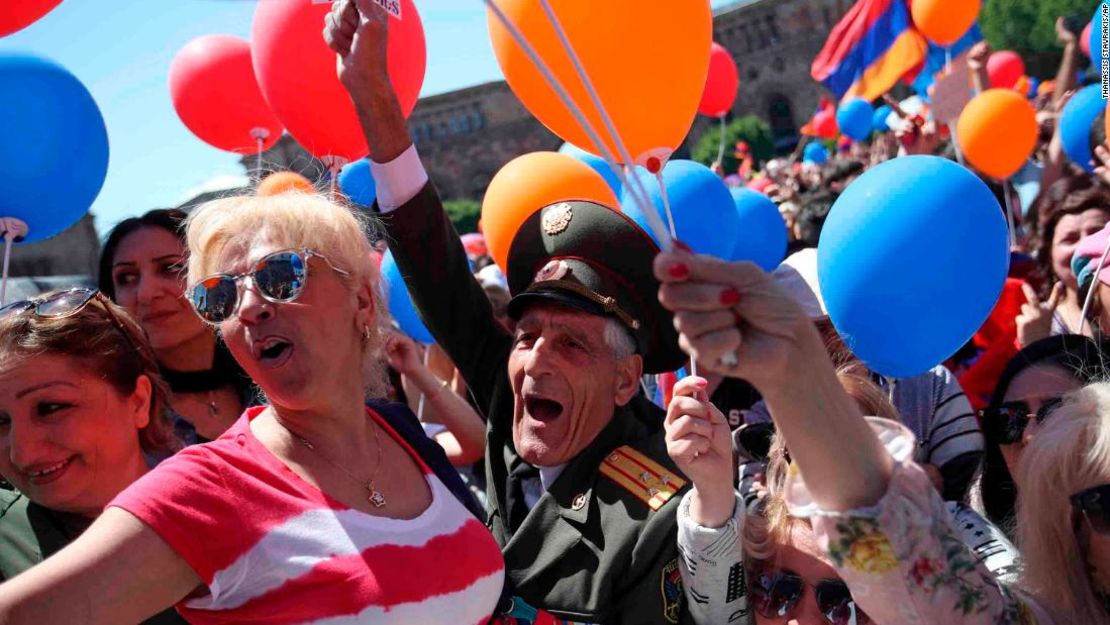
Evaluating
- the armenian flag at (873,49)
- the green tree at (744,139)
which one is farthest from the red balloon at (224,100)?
the green tree at (744,139)

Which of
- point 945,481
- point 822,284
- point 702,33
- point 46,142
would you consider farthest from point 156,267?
point 945,481

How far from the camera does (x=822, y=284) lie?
2.41m

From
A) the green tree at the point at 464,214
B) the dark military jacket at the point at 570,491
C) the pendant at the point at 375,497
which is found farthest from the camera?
A: the green tree at the point at 464,214

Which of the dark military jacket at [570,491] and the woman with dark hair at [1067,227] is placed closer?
the dark military jacket at [570,491]

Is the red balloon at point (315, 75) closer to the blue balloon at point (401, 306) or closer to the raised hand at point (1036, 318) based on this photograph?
the blue balloon at point (401, 306)

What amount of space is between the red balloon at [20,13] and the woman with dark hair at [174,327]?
0.64 metres

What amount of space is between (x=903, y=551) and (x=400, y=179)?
5.08 ft

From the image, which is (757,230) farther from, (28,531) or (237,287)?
(28,531)

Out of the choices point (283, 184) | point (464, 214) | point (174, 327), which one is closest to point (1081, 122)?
point (283, 184)

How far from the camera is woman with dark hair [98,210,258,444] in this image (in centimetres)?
261

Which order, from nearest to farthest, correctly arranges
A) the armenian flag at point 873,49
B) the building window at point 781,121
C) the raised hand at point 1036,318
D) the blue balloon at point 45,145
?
the blue balloon at point 45,145 → the raised hand at point 1036,318 → the armenian flag at point 873,49 → the building window at point 781,121

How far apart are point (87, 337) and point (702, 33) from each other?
149cm

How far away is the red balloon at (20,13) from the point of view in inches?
86.8

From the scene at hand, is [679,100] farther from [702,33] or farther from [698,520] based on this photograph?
[698,520]
